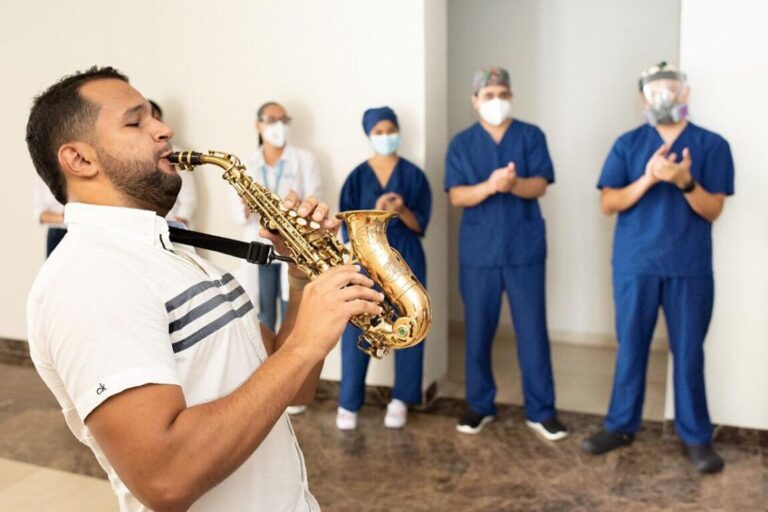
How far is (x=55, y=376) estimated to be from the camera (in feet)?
3.74

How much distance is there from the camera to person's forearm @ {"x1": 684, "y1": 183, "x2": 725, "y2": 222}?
9.75ft

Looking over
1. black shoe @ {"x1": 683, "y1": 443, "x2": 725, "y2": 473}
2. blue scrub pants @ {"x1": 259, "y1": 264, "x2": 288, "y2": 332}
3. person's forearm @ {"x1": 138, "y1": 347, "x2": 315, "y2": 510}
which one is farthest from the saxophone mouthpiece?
black shoe @ {"x1": 683, "y1": 443, "x2": 725, "y2": 473}

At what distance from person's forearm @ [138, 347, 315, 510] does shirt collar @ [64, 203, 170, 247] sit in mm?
312

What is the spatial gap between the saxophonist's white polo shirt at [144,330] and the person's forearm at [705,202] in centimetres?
A: 226

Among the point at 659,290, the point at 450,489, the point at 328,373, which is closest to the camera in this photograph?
the point at 450,489

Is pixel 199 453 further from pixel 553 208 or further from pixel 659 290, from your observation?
pixel 553 208

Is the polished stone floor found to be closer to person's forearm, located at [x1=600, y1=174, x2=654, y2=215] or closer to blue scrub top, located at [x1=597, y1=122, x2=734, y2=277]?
blue scrub top, located at [x1=597, y1=122, x2=734, y2=277]

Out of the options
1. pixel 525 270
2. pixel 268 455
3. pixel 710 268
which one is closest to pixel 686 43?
A: pixel 710 268

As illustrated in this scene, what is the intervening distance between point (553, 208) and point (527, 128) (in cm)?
145

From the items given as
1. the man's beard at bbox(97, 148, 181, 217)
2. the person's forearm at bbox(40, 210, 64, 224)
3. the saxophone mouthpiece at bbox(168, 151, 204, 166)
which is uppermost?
the saxophone mouthpiece at bbox(168, 151, 204, 166)

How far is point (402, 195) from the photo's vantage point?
353cm

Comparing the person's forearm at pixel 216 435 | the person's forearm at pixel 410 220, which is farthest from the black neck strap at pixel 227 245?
the person's forearm at pixel 410 220

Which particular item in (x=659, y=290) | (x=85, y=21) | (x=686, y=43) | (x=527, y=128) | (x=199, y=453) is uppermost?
(x=85, y=21)

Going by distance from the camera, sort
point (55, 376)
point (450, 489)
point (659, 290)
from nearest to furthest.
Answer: point (55, 376), point (450, 489), point (659, 290)
